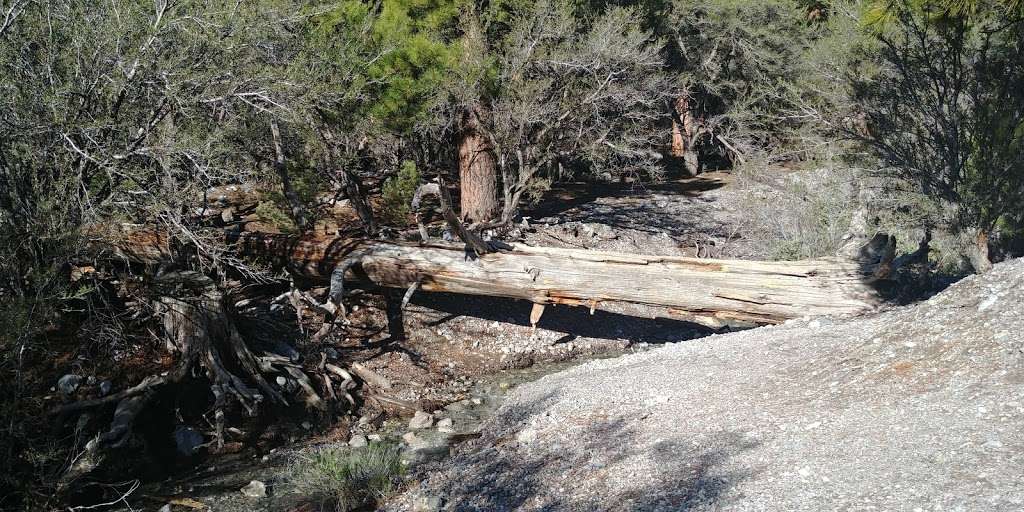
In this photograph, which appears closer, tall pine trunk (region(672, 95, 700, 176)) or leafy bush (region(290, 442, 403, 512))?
leafy bush (region(290, 442, 403, 512))

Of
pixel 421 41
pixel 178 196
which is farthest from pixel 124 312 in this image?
pixel 421 41

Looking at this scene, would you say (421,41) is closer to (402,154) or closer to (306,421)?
(402,154)

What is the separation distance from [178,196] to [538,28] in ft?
30.1

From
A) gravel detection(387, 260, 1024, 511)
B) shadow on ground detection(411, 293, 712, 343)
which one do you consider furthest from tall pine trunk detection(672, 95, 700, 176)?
gravel detection(387, 260, 1024, 511)

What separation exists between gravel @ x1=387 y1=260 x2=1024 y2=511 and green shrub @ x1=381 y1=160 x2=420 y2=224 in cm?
526

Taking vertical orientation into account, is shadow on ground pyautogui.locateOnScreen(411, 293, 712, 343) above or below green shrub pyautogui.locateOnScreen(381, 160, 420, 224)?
below

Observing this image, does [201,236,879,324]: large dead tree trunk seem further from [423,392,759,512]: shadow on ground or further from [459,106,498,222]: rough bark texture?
[459,106,498,222]: rough bark texture

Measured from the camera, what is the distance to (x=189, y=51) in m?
7.42

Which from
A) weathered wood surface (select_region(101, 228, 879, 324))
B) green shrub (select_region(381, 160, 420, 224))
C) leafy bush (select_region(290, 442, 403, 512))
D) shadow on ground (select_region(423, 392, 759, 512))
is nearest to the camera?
shadow on ground (select_region(423, 392, 759, 512))

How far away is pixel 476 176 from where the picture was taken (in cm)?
1477

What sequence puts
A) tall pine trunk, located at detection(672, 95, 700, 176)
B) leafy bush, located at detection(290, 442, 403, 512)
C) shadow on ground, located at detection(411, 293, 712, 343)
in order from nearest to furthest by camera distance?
leafy bush, located at detection(290, 442, 403, 512) < shadow on ground, located at detection(411, 293, 712, 343) < tall pine trunk, located at detection(672, 95, 700, 176)

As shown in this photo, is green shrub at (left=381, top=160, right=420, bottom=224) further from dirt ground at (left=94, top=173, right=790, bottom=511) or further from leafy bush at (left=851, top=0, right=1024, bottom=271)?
leafy bush at (left=851, top=0, right=1024, bottom=271)

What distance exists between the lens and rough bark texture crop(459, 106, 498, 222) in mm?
14664

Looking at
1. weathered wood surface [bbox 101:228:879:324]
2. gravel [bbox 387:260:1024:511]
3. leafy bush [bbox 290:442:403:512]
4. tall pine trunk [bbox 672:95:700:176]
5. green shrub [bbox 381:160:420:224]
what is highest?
tall pine trunk [bbox 672:95:700:176]
